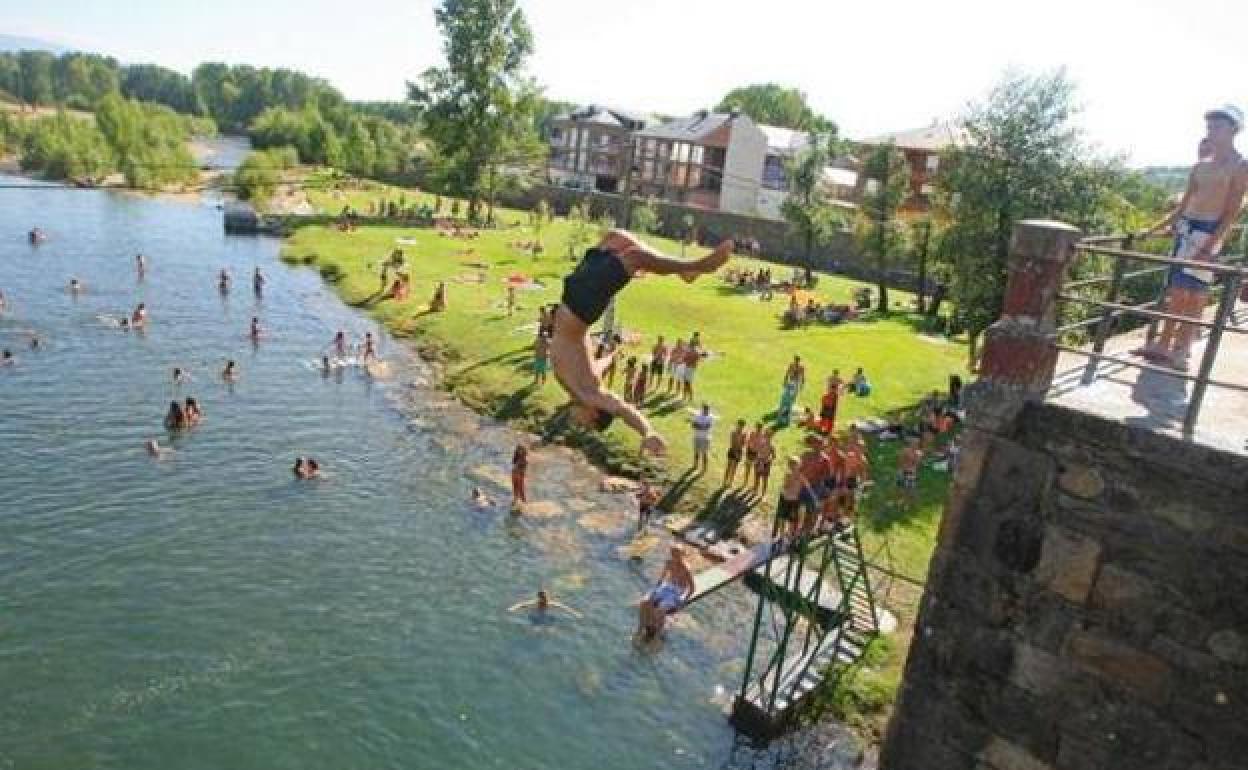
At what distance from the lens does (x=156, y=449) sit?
25.5 meters

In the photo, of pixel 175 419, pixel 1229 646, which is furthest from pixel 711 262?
pixel 175 419

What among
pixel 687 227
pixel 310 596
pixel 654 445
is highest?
pixel 654 445

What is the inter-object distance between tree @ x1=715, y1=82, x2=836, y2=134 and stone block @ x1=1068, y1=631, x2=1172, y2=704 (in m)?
139

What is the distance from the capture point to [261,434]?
2795cm

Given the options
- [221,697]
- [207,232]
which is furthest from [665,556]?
[207,232]

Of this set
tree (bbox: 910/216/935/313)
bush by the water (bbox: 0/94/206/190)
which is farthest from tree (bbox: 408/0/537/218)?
tree (bbox: 910/216/935/313)

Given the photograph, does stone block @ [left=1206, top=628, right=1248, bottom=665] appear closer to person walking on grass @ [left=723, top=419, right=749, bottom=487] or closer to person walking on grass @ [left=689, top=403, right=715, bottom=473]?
person walking on grass @ [left=723, top=419, right=749, bottom=487]

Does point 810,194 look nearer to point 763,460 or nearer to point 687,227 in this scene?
point 687,227

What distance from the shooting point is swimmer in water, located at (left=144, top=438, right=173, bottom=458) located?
25406 millimetres

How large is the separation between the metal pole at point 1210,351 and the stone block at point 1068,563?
48.2 inches

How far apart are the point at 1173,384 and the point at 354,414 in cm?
2611

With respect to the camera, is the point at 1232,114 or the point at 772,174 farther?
the point at 772,174

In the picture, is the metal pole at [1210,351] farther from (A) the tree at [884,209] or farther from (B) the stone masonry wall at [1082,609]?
(A) the tree at [884,209]

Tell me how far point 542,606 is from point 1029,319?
1318 centimetres
